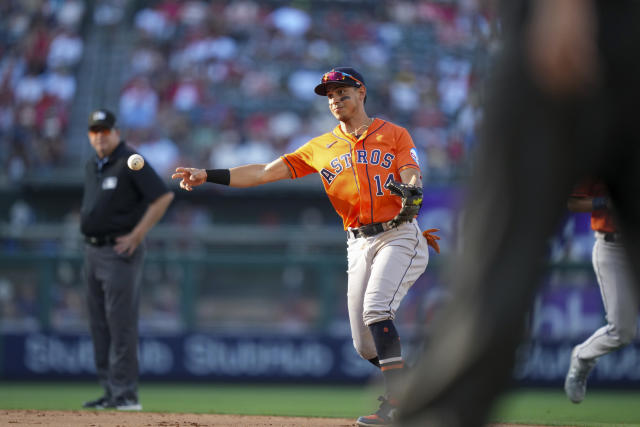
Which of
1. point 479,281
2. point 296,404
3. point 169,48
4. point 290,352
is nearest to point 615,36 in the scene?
point 479,281

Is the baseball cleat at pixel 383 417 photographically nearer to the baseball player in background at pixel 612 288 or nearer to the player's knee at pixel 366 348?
the player's knee at pixel 366 348

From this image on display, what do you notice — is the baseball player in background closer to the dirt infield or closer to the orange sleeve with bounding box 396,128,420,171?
the dirt infield

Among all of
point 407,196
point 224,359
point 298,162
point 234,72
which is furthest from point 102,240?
point 234,72

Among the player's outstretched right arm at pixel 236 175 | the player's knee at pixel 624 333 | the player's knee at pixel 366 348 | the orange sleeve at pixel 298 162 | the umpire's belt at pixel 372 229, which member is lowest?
the player's knee at pixel 624 333

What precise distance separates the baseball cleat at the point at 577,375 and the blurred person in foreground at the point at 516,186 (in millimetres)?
4335

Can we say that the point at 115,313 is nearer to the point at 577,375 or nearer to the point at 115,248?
the point at 115,248

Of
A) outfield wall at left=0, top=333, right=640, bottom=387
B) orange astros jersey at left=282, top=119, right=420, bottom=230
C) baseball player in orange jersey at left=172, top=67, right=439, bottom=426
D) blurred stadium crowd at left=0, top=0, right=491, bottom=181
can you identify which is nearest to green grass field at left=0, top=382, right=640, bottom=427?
outfield wall at left=0, top=333, right=640, bottom=387

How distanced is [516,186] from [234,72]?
14.9 meters

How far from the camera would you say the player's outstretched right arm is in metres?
5.43

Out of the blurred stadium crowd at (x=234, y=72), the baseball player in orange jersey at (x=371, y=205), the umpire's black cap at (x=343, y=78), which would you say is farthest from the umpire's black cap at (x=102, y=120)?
the blurred stadium crowd at (x=234, y=72)

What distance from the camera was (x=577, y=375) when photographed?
6.46 meters

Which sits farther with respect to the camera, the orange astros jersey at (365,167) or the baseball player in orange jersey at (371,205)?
the orange astros jersey at (365,167)

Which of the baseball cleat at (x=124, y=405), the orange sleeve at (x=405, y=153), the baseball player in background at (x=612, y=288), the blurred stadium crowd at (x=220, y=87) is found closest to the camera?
the orange sleeve at (x=405, y=153)

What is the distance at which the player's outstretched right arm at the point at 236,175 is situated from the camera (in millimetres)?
5426
